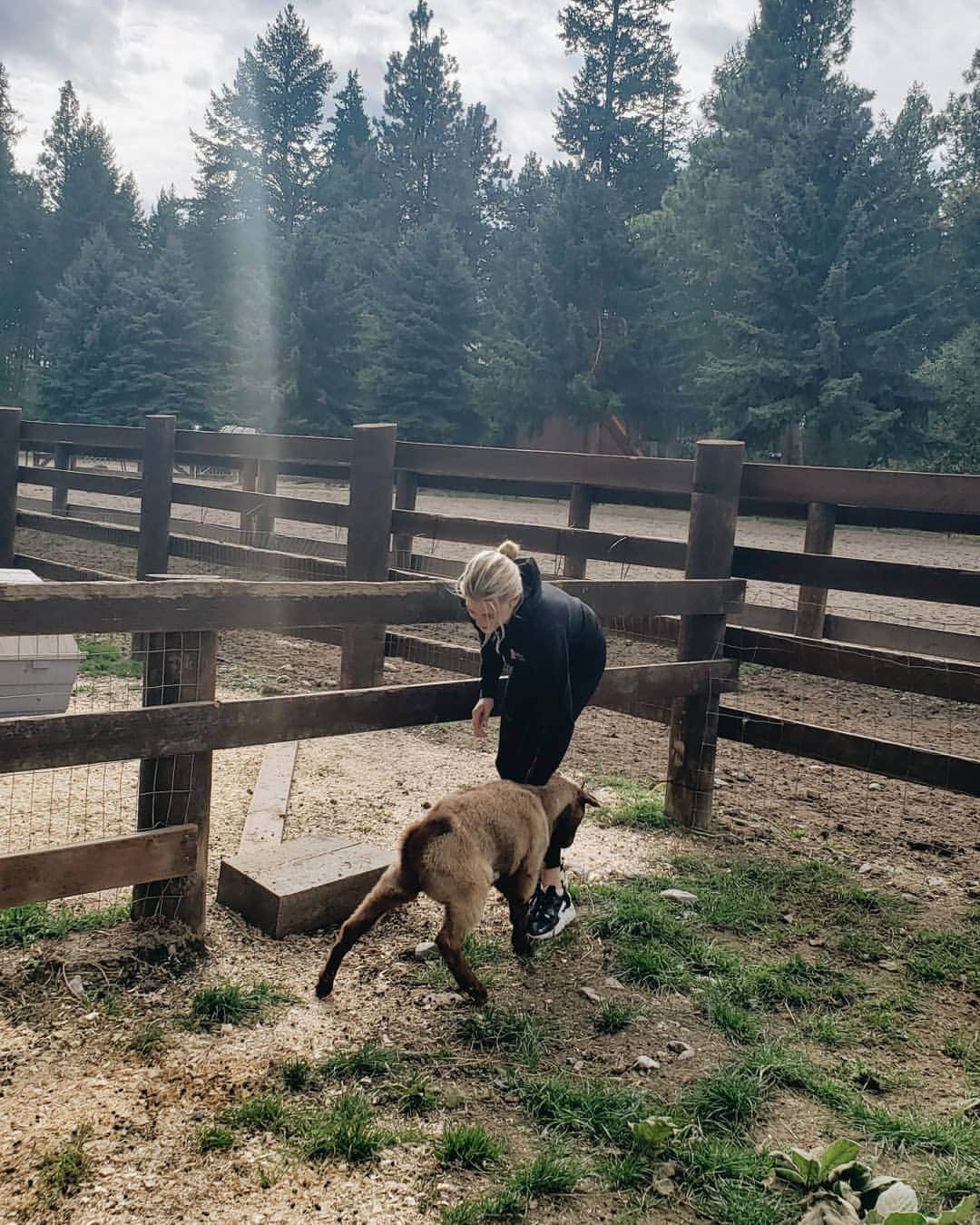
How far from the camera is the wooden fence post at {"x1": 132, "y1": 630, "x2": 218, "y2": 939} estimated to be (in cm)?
368

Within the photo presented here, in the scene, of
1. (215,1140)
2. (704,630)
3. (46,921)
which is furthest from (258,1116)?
(704,630)

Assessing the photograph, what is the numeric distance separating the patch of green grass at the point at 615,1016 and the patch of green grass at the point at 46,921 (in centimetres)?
174

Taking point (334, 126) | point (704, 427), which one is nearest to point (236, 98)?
point (334, 126)

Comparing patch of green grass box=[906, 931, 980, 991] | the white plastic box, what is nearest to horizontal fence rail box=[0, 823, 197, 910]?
patch of green grass box=[906, 931, 980, 991]

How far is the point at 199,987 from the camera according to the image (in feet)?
11.4

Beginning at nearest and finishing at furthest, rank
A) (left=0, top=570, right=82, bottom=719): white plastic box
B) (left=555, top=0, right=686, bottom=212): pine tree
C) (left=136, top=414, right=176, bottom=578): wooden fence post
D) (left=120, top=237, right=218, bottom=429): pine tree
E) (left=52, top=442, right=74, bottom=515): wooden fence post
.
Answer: (left=0, top=570, right=82, bottom=719): white plastic box → (left=136, top=414, right=176, bottom=578): wooden fence post → (left=52, top=442, right=74, bottom=515): wooden fence post → (left=120, top=237, right=218, bottom=429): pine tree → (left=555, top=0, right=686, bottom=212): pine tree

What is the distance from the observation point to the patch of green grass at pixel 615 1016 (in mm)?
3442

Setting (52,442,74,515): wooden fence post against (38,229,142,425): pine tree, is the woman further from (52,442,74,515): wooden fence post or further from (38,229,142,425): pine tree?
(38,229,142,425): pine tree

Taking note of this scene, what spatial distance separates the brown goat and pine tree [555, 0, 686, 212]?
140 ft

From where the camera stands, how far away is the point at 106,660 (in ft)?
27.6

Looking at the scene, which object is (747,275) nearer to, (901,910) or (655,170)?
(655,170)

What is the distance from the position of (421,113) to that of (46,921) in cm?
5878

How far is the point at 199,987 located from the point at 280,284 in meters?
35.2

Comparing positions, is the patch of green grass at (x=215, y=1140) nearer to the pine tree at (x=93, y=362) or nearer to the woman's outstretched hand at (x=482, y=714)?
the woman's outstretched hand at (x=482, y=714)
